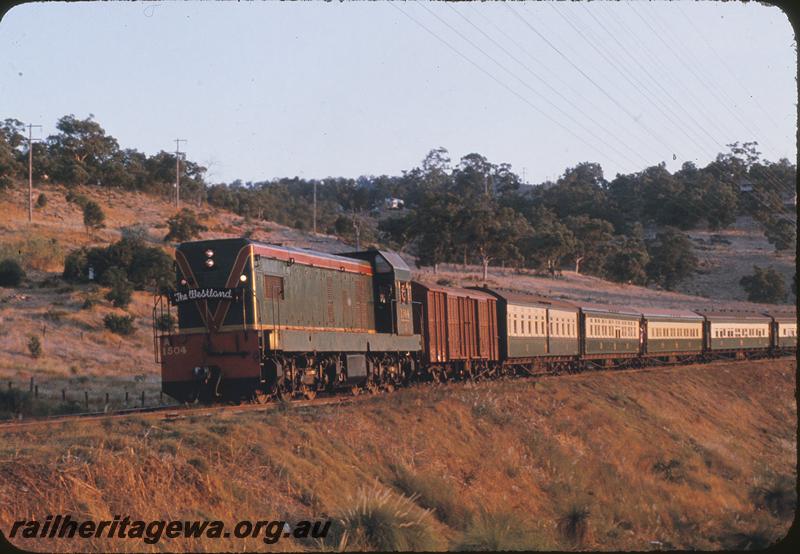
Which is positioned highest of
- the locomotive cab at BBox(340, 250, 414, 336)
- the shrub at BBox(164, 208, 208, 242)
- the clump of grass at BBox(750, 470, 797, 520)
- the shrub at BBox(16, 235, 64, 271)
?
the shrub at BBox(164, 208, 208, 242)

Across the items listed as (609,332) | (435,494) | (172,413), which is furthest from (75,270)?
(435,494)

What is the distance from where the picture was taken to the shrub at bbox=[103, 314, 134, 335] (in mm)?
44050

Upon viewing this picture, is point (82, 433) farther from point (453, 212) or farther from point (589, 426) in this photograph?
point (453, 212)

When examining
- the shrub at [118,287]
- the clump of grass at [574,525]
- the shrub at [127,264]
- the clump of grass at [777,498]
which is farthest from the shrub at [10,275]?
the clump of grass at [574,525]

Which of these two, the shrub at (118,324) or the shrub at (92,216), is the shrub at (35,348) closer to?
the shrub at (118,324)

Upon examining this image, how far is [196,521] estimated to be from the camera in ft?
35.9

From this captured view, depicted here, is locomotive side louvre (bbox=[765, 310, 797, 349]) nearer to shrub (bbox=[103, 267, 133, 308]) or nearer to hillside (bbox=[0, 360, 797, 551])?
hillside (bbox=[0, 360, 797, 551])

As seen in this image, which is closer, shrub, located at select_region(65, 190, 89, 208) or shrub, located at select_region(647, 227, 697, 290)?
shrub, located at select_region(65, 190, 89, 208)

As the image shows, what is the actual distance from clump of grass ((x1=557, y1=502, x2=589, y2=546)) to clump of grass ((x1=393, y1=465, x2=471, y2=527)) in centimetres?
216

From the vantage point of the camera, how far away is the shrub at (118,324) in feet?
145

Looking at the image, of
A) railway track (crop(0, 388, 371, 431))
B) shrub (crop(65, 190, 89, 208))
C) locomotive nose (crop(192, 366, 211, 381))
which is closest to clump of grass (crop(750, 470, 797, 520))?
railway track (crop(0, 388, 371, 431))

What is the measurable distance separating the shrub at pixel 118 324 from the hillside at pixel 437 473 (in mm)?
23069

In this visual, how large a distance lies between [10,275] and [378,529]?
44.9m

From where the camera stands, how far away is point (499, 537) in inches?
468
